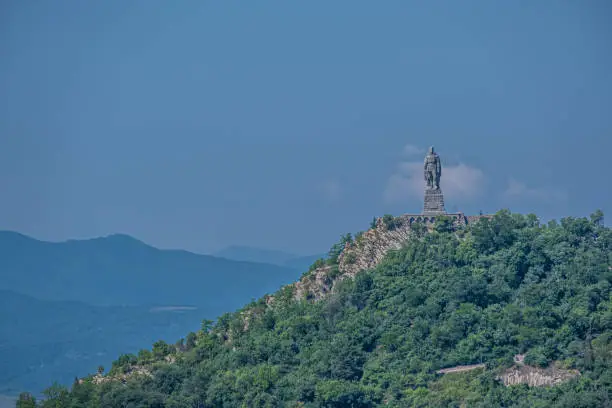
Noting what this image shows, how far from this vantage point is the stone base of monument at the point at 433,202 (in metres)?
86.1

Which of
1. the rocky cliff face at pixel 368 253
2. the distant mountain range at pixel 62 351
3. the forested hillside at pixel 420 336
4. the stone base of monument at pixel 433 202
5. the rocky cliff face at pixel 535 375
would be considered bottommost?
the rocky cliff face at pixel 535 375

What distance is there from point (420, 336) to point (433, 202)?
9947 mm

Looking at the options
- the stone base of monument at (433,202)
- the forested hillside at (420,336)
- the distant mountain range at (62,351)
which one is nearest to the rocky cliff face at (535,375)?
the forested hillside at (420,336)

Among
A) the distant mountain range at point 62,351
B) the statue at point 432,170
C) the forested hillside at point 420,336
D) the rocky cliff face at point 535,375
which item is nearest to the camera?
the rocky cliff face at point 535,375

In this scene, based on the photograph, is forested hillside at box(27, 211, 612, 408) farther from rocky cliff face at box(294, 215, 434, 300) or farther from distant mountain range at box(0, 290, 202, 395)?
distant mountain range at box(0, 290, 202, 395)

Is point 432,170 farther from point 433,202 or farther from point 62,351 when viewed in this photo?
point 62,351

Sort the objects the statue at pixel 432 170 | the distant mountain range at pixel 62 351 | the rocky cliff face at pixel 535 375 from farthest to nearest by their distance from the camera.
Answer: the distant mountain range at pixel 62 351, the statue at pixel 432 170, the rocky cliff face at pixel 535 375

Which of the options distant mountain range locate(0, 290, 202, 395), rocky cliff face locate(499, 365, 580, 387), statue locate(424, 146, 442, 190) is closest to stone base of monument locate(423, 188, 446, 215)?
statue locate(424, 146, 442, 190)

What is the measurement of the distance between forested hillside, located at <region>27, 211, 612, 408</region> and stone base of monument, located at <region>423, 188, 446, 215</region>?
860 millimetres

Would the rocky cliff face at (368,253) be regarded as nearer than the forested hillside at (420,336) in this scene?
No

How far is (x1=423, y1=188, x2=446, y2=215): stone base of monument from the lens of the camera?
86.1 meters

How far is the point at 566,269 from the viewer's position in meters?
82.8

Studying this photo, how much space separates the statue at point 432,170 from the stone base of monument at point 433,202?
339 millimetres

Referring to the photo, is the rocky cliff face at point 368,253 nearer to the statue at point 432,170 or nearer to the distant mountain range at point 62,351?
the statue at point 432,170
